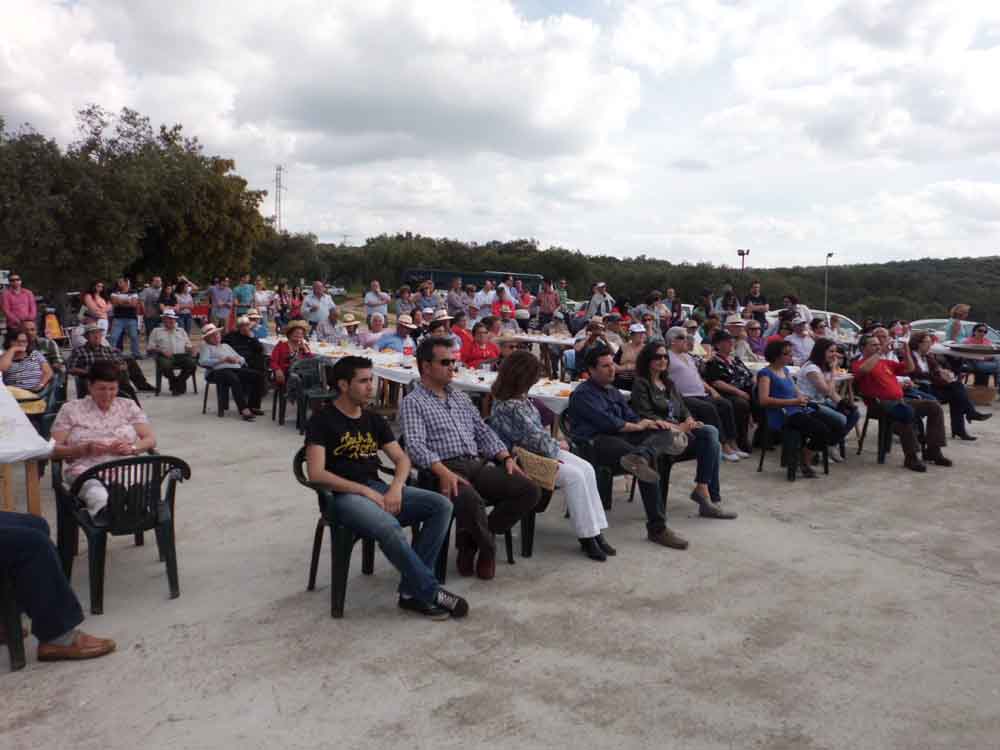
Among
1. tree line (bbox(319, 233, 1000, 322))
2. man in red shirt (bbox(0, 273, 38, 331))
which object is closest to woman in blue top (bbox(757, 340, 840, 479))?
man in red shirt (bbox(0, 273, 38, 331))

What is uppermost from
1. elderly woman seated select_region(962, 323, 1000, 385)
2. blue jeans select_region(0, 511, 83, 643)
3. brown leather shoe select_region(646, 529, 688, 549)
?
elderly woman seated select_region(962, 323, 1000, 385)

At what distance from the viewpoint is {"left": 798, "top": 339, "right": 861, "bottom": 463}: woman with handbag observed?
6.51m

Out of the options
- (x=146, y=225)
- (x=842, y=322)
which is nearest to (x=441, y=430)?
(x=842, y=322)

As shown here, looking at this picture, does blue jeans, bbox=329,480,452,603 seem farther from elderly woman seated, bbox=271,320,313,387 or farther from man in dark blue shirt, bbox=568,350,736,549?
elderly woman seated, bbox=271,320,313,387

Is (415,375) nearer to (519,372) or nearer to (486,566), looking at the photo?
(519,372)

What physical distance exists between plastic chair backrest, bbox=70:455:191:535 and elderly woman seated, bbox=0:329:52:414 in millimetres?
3145

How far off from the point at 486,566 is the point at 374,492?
0.79 m

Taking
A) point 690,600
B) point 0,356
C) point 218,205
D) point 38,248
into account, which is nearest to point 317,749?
point 690,600

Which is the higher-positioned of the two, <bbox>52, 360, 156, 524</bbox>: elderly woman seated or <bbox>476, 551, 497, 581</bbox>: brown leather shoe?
<bbox>52, 360, 156, 524</bbox>: elderly woman seated

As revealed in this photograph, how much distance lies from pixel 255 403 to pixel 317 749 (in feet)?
21.9

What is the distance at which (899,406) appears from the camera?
6914 mm

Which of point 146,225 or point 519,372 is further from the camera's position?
point 146,225

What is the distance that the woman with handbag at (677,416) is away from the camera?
5289mm

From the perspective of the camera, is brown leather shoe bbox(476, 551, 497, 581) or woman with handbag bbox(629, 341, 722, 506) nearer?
brown leather shoe bbox(476, 551, 497, 581)
